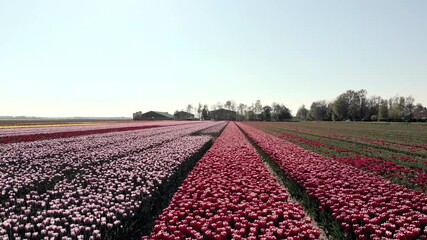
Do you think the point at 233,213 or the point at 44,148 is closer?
the point at 233,213

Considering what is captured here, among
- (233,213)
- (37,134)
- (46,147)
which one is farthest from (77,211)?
(37,134)

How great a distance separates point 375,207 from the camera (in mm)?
5840

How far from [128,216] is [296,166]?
21.9 feet

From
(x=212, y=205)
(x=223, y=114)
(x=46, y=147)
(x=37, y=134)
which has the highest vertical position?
(x=223, y=114)

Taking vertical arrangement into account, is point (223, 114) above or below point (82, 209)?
above

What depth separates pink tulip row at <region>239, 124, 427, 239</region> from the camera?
4641mm

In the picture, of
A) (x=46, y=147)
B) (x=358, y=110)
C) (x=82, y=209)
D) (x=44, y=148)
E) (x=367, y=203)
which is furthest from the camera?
(x=358, y=110)

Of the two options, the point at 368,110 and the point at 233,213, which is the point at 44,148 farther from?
the point at 368,110

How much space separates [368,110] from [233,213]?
476ft

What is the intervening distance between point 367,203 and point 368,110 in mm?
143539

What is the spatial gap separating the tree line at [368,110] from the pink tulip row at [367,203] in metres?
117

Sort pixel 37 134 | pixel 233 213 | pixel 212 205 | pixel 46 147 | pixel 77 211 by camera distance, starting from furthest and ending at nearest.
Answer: pixel 37 134 < pixel 46 147 < pixel 212 205 < pixel 233 213 < pixel 77 211

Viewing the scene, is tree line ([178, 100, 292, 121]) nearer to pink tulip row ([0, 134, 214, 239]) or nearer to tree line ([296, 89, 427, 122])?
tree line ([296, 89, 427, 122])

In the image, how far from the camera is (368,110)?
134 metres
